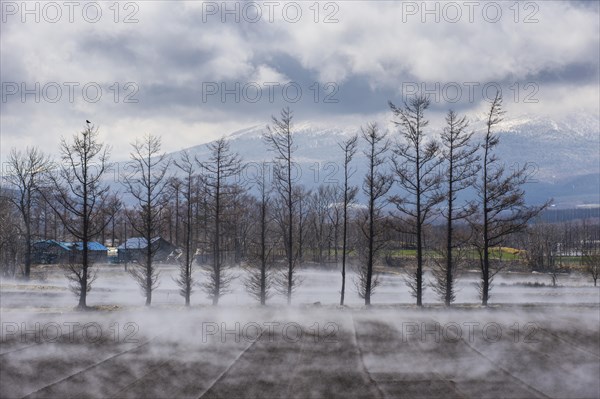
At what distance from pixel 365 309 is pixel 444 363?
9644 millimetres

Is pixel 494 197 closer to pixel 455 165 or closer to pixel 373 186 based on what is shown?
pixel 455 165

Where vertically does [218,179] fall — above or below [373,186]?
above

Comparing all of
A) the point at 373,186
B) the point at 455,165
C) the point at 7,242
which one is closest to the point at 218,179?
the point at 373,186

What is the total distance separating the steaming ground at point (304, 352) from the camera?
1628 cm

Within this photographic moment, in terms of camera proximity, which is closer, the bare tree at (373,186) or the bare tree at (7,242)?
the bare tree at (373,186)

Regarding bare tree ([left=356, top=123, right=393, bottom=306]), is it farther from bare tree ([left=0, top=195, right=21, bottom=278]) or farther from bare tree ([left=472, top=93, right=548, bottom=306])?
bare tree ([left=0, top=195, right=21, bottom=278])

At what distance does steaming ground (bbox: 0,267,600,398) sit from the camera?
53.4ft

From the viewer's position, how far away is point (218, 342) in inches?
842

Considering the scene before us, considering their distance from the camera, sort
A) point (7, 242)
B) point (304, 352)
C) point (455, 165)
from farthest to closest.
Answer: point (7, 242) → point (455, 165) → point (304, 352)

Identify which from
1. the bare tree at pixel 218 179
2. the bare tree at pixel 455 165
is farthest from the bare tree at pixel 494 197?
the bare tree at pixel 218 179

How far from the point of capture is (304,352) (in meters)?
20.0

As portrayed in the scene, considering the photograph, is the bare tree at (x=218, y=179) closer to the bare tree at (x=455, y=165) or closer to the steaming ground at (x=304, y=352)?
the steaming ground at (x=304, y=352)

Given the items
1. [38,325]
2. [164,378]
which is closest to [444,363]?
[164,378]

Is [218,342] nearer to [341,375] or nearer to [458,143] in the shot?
[341,375]
